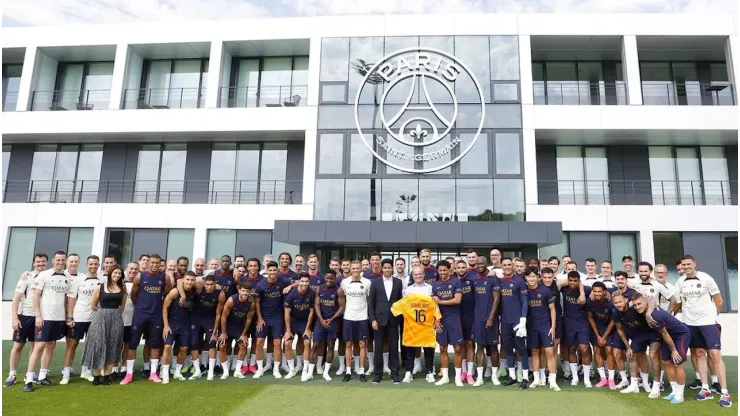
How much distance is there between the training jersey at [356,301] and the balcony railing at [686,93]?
15.2 metres

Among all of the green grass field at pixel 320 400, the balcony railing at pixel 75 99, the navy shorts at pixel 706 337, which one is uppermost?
the balcony railing at pixel 75 99

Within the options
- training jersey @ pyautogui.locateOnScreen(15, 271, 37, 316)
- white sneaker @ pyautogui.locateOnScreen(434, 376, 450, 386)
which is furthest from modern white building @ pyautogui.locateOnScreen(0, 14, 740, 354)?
training jersey @ pyautogui.locateOnScreen(15, 271, 37, 316)

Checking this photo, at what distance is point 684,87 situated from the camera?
16938 millimetres

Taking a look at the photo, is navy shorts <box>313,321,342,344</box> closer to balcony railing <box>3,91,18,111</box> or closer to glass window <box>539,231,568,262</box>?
glass window <box>539,231,568,262</box>

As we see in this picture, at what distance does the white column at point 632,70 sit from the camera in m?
15.5

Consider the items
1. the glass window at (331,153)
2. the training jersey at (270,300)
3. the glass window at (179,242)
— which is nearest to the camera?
the training jersey at (270,300)

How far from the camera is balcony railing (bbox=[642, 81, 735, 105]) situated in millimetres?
16641

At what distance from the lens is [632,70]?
15531mm

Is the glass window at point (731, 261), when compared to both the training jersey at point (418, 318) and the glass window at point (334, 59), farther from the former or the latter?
A: the glass window at point (334, 59)

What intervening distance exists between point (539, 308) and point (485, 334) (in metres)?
0.89

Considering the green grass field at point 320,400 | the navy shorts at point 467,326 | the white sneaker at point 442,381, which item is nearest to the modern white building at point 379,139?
the navy shorts at point 467,326

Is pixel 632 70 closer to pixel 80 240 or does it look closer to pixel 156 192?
pixel 156 192

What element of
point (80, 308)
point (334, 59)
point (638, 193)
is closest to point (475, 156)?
point (334, 59)

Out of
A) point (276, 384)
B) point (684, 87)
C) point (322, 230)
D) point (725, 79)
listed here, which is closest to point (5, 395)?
point (276, 384)
